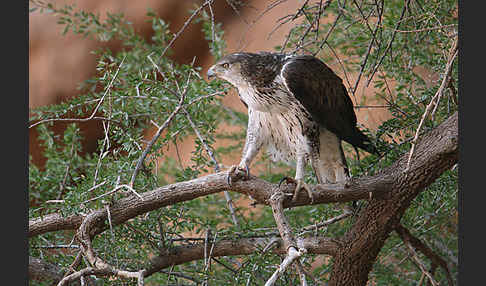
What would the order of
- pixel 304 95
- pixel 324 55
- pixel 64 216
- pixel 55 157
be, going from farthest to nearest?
pixel 324 55 < pixel 55 157 < pixel 304 95 < pixel 64 216

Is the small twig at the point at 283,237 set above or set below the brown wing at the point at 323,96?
below

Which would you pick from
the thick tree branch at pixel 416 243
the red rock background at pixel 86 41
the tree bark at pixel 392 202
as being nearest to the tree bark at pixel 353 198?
the tree bark at pixel 392 202

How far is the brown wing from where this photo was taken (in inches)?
72.6

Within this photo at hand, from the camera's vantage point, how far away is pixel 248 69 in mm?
1885

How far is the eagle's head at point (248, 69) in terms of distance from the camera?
1.88 m

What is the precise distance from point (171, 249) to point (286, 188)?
58cm

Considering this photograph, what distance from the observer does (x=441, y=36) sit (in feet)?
6.48

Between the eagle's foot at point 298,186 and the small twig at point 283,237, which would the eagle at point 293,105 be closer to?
the eagle's foot at point 298,186

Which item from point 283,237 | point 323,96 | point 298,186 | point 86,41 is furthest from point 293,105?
point 86,41

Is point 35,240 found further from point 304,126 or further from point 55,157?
point 304,126

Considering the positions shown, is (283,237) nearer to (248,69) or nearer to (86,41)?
(248,69)

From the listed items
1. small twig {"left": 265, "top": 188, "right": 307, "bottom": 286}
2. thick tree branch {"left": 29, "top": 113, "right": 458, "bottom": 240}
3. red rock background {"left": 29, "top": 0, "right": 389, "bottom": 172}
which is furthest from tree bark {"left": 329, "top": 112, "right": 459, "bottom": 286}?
red rock background {"left": 29, "top": 0, "right": 389, "bottom": 172}

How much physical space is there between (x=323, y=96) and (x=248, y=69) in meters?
0.30

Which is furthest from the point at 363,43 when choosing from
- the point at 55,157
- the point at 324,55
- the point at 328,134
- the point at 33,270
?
the point at 33,270
